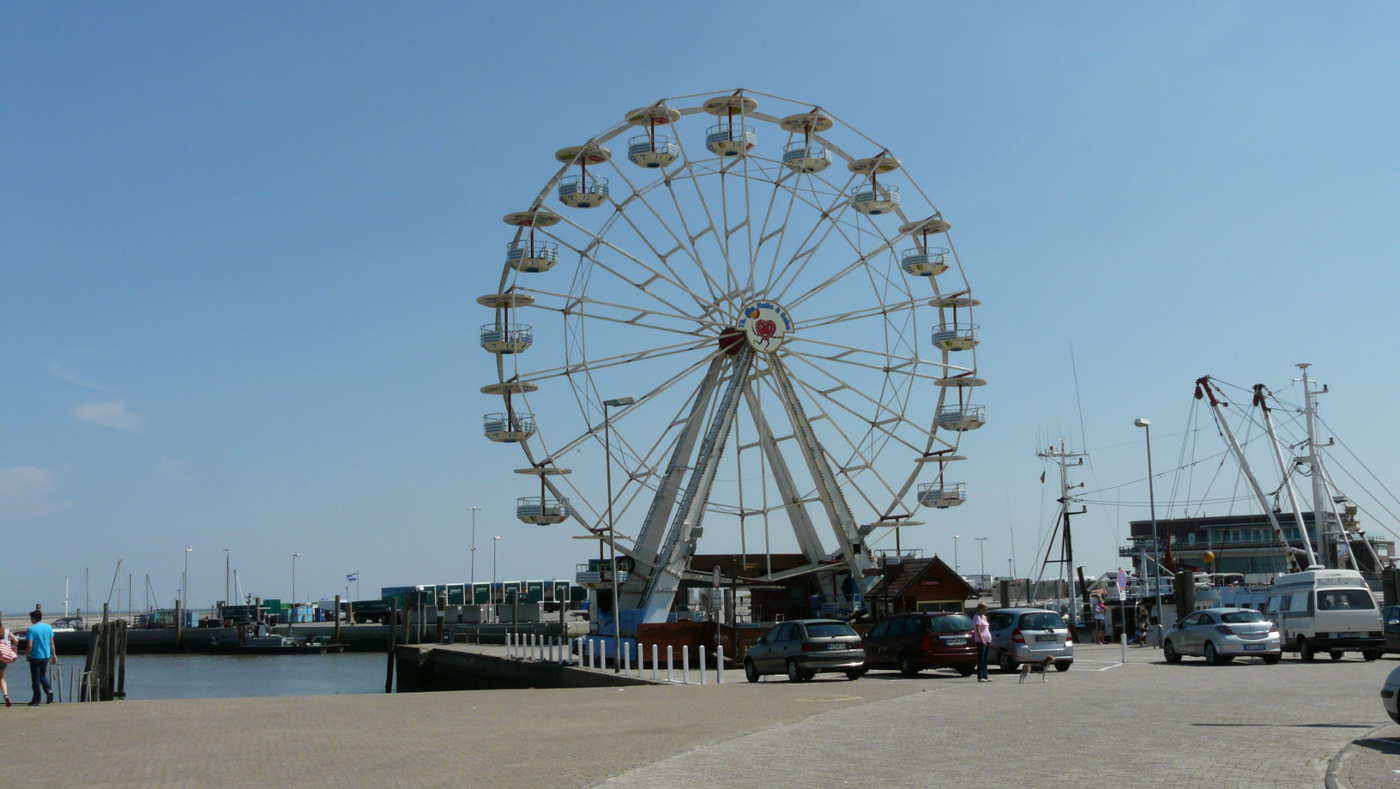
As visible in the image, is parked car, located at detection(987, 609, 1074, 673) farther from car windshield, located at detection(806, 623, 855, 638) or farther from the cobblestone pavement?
the cobblestone pavement

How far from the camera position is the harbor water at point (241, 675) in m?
62.9

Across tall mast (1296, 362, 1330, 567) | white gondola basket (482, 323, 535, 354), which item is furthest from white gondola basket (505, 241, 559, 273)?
tall mast (1296, 362, 1330, 567)

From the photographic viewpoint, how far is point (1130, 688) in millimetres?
22906

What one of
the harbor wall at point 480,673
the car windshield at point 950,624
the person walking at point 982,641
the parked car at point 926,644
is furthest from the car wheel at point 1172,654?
the harbor wall at point 480,673

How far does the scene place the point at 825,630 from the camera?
28.4 m

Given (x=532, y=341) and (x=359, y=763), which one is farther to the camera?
(x=532, y=341)

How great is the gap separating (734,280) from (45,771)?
35.5 m

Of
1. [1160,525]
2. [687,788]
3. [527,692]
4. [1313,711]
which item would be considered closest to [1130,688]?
[1313,711]

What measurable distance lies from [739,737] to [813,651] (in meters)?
12.7

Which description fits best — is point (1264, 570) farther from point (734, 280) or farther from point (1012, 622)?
point (1012, 622)

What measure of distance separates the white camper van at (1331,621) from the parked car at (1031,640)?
6735mm

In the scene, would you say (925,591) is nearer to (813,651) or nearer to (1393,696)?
(813,651)

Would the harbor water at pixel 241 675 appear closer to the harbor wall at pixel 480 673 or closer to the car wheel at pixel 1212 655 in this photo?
the harbor wall at pixel 480 673

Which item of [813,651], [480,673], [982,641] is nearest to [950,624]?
[982,641]
